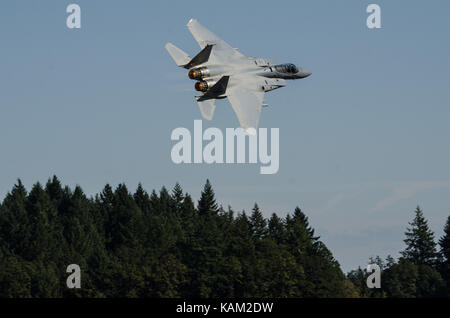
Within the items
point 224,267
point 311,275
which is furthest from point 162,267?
point 311,275

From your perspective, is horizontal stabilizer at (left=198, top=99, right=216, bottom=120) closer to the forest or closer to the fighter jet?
the fighter jet

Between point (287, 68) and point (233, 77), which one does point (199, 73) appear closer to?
point (233, 77)

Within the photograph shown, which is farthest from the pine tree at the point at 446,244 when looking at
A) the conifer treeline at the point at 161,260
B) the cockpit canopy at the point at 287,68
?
the cockpit canopy at the point at 287,68

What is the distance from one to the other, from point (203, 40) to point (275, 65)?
8088 mm

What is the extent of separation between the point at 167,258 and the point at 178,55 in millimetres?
51936

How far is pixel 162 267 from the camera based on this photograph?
145625 millimetres

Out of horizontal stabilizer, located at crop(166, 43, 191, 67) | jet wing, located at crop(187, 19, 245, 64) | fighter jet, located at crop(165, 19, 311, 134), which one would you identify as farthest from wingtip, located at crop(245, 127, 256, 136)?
horizontal stabilizer, located at crop(166, 43, 191, 67)

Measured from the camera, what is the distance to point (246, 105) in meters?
99.4

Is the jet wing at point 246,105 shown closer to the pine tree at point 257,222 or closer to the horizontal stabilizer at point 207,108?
the horizontal stabilizer at point 207,108

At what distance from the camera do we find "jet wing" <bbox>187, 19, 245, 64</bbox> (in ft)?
337

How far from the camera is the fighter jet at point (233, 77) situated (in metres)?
98.8

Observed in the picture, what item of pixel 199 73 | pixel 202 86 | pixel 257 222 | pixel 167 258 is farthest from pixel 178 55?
pixel 257 222
